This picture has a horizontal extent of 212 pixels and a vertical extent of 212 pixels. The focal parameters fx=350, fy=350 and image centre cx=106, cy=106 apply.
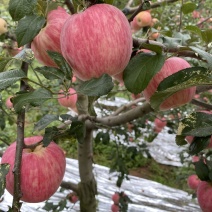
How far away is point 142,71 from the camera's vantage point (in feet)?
2.06

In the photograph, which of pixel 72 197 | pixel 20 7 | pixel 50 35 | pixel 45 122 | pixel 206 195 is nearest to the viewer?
pixel 20 7

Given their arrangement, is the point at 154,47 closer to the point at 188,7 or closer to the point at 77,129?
the point at 77,129

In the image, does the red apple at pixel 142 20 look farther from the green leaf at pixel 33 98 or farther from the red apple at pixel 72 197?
the green leaf at pixel 33 98

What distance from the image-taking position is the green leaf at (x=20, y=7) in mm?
557

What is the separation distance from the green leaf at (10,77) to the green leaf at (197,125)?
0.36 metres

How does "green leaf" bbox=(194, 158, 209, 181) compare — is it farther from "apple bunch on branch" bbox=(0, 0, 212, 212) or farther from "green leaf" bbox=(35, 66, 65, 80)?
"green leaf" bbox=(35, 66, 65, 80)

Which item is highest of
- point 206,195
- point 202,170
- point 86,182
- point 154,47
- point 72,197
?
point 154,47

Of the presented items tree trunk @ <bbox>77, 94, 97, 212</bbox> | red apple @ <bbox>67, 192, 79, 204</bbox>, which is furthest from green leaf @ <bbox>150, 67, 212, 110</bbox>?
red apple @ <bbox>67, 192, 79, 204</bbox>

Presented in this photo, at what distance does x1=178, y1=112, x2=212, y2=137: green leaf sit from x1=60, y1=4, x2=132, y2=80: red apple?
0.78 feet

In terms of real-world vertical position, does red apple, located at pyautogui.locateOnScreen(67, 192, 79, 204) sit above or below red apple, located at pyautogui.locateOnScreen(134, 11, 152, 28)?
below

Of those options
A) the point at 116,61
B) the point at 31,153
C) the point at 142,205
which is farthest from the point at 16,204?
the point at 142,205

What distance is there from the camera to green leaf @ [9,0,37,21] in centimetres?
Answer: 56

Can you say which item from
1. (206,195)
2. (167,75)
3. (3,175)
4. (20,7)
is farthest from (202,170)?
(20,7)

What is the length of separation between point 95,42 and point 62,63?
0.28ft
